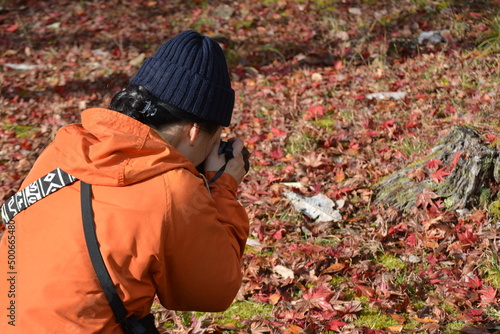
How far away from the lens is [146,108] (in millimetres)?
2305

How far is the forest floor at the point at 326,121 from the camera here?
3766mm

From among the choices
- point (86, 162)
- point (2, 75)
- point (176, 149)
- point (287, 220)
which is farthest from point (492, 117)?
point (2, 75)

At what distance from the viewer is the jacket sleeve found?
210cm

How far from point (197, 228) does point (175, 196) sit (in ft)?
0.53

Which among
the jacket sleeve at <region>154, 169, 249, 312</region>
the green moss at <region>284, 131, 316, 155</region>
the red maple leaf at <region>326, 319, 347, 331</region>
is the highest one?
the jacket sleeve at <region>154, 169, 249, 312</region>

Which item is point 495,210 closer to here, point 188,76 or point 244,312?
point 244,312

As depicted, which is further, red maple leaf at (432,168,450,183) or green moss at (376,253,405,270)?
red maple leaf at (432,168,450,183)

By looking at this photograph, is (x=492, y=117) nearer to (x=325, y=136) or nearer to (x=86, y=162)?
(x=325, y=136)

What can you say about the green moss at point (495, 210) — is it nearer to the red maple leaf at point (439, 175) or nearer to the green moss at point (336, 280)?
the red maple leaf at point (439, 175)

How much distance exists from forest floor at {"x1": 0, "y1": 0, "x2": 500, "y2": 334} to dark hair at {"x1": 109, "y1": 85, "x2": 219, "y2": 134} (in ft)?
5.65

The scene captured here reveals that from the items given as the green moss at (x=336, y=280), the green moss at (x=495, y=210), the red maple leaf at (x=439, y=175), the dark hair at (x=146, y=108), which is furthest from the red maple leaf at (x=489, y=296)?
the dark hair at (x=146, y=108)

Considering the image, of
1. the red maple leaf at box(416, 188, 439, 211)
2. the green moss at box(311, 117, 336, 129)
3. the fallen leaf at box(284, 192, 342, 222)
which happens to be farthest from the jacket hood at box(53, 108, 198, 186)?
the green moss at box(311, 117, 336, 129)

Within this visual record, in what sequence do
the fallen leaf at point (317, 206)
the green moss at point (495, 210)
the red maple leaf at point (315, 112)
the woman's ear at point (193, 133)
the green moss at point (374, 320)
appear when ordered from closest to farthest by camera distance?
the woman's ear at point (193, 133)
the green moss at point (374, 320)
the green moss at point (495, 210)
the fallen leaf at point (317, 206)
the red maple leaf at point (315, 112)

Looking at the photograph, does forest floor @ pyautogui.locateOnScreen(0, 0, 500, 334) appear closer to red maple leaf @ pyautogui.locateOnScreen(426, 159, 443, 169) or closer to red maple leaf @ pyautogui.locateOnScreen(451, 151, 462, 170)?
red maple leaf @ pyautogui.locateOnScreen(426, 159, 443, 169)
